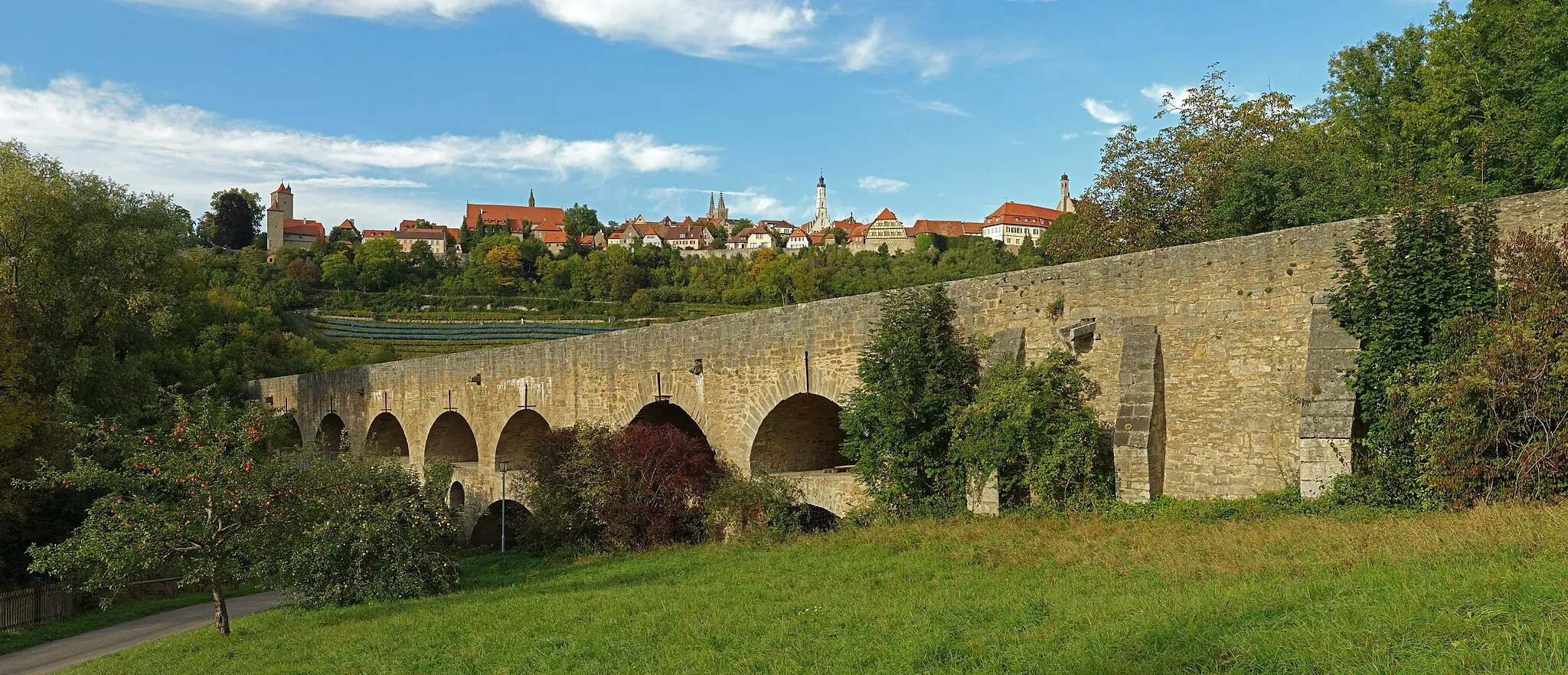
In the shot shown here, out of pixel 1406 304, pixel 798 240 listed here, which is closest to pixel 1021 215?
pixel 798 240

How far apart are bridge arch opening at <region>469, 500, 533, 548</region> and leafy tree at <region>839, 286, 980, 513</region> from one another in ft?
36.3

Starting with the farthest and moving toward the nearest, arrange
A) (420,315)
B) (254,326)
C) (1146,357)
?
(420,315)
(254,326)
(1146,357)

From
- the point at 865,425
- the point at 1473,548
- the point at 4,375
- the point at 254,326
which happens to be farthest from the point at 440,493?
the point at 254,326

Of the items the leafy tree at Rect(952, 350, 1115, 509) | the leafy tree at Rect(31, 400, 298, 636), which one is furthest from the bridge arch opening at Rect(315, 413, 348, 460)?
the leafy tree at Rect(952, 350, 1115, 509)

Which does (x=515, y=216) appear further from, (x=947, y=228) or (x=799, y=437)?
(x=799, y=437)

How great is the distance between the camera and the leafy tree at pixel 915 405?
1309cm

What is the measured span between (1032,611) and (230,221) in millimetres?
121972

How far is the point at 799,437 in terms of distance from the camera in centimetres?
1755

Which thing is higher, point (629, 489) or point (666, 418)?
point (666, 418)

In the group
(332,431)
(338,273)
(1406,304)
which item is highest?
(338,273)

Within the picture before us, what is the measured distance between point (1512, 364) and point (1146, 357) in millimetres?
3587

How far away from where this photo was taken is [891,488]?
44.0ft

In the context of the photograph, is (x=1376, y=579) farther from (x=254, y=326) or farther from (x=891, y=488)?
(x=254, y=326)

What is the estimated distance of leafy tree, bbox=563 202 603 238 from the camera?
142 metres
